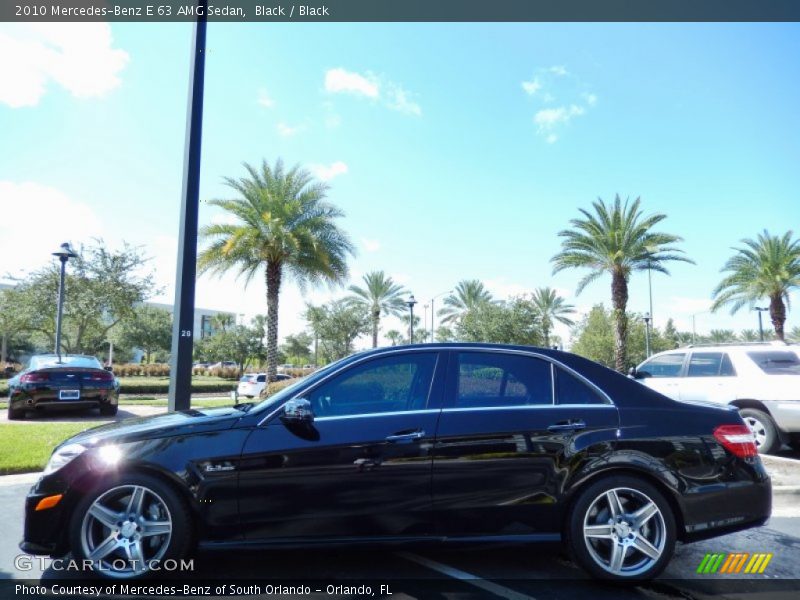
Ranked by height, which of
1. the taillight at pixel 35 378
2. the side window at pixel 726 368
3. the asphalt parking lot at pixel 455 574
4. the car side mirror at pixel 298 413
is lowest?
the asphalt parking lot at pixel 455 574

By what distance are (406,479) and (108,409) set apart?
32.6ft

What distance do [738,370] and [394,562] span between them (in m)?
7.10

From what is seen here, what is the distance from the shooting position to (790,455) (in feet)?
26.9

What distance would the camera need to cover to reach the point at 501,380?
3.83 metres

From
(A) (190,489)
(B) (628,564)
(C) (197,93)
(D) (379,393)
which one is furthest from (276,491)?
(C) (197,93)

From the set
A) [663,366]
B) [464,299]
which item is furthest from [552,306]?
[663,366]

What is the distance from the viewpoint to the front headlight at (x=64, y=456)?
353 cm

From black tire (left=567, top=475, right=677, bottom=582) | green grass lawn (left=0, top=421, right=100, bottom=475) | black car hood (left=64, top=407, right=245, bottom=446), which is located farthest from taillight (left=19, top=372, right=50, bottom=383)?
black tire (left=567, top=475, right=677, bottom=582)

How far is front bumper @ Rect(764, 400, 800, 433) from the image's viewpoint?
7.78 meters

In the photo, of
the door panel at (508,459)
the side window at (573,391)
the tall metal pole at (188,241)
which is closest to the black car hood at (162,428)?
the door panel at (508,459)

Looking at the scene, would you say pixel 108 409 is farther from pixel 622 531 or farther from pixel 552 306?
pixel 552 306

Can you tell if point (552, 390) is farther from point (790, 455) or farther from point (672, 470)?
point (790, 455)

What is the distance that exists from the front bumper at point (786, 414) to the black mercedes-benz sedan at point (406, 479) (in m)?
5.20

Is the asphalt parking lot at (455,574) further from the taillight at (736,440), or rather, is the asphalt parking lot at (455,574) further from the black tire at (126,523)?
the taillight at (736,440)
